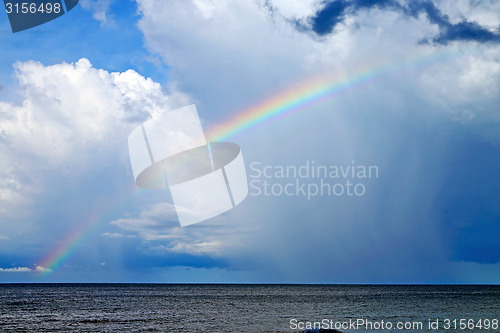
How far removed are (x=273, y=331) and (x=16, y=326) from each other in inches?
1084

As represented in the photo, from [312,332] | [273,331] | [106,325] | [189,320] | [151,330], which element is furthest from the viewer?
[189,320]

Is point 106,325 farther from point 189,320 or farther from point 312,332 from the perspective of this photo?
point 312,332

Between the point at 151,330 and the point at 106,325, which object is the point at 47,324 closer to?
the point at 106,325

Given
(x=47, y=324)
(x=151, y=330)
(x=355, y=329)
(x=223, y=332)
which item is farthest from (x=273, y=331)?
(x=47, y=324)

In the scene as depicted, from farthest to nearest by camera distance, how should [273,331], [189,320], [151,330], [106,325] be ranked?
[189,320], [106,325], [151,330], [273,331]

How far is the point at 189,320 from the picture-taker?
182 feet

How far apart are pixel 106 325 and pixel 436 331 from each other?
34.3 m

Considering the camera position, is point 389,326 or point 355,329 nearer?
point 355,329

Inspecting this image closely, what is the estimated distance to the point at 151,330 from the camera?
44844 mm

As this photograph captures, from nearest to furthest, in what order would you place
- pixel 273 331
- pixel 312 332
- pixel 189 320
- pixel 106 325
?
pixel 312 332, pixel 273 331, pixel 106 325, pixel 189 320

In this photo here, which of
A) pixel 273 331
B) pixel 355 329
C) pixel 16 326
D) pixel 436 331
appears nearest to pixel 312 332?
pixel 273 331

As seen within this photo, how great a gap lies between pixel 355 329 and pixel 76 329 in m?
27.8

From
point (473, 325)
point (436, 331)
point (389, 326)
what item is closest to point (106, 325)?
point (389, 326)


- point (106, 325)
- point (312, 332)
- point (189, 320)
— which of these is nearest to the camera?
A: point (312, 332)
